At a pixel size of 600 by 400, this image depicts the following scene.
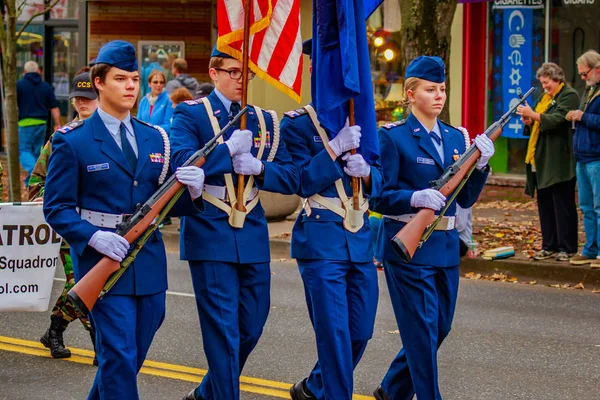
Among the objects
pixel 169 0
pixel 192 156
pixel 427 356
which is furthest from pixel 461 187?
pixel 169 0

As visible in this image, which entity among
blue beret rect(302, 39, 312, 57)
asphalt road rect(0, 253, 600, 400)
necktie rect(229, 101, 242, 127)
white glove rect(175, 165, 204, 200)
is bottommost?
asphalt road rect(0, 253, 600, 400)

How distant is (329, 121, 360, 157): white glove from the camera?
620cm

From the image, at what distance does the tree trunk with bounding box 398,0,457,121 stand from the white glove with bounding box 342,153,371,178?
21.0 feet

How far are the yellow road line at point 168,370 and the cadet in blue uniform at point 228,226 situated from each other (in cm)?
95

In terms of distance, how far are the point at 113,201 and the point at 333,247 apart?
129 centimetres

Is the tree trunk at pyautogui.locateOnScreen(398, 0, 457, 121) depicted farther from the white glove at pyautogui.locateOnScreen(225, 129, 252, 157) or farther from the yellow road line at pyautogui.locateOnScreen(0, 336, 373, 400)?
the white glove at pyautogui.locateOnScreen(225, 129, 252, 157)

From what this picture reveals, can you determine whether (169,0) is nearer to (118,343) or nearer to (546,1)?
(546,1)

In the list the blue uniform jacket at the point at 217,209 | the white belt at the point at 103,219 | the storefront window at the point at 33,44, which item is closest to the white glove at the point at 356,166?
the blue uniform jacket at the point at 217,209

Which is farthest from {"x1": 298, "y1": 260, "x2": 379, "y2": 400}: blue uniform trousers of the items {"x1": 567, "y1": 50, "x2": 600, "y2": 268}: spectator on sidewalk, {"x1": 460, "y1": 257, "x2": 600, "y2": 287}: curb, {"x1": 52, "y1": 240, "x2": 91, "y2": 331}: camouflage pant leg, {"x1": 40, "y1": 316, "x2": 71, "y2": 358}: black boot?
{"x1": 567, "y1": 50, "x2": 600, "y2": 268}: spectator on sidewalk

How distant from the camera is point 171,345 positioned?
27.9ft

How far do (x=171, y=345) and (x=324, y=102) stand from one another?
2.94m

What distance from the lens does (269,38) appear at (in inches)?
261

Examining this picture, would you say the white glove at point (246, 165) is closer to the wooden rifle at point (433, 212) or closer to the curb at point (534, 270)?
the wooden rifle at point (433, 212)

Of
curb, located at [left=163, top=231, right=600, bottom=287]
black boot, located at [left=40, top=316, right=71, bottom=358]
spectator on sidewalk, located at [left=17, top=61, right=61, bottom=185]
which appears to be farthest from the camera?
spectator on sidewalk, located at [left=17, top=61, right=61, bottom=185]
